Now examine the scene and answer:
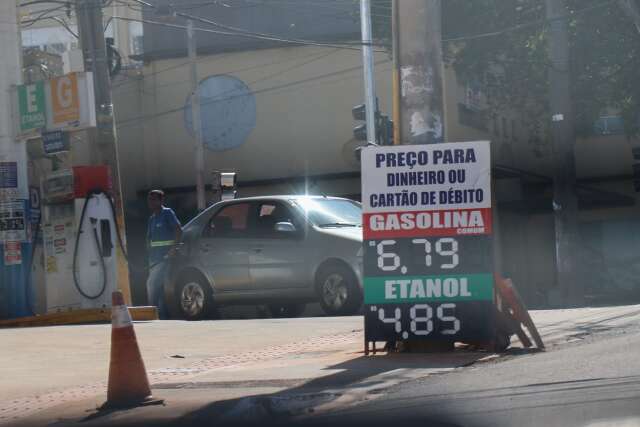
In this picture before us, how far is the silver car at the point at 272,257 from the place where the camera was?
15445mm

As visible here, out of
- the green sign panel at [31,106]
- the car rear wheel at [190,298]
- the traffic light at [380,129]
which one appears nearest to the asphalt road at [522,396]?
the car rear wheel at [190,298]

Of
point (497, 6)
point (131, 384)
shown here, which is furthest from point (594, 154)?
point (131, 384)

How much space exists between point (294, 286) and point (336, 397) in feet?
24.7

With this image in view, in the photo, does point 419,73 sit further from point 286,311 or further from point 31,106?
point 31,106

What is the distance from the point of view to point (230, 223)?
54.6ft

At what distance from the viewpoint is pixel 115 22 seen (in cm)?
4609

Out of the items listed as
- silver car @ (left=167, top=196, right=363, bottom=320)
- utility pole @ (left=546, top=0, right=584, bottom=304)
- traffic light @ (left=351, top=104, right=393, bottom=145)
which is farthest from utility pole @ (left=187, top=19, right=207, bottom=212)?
silver car @ (left=167, top=196, right=363, bottom=320)

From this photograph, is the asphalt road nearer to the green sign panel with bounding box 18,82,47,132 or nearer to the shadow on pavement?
the shadow on pavement

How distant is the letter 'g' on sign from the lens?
55.4ft

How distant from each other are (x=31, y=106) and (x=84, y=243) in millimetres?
2021

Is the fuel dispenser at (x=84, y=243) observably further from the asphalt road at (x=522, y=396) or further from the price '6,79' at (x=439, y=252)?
the asphalt road at (x=522, y=396)

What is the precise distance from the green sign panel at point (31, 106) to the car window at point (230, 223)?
2.77m

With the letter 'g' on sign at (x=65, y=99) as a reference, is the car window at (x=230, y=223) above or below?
below

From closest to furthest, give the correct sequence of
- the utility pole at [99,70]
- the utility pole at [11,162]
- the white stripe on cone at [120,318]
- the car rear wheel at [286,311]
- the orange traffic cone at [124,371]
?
the orange traffic cone at [124,371], the white stripe on cone at [120,318], the car rear wheel at [286,311], the utility pole at [11,162], the utility pole at [99,70]
